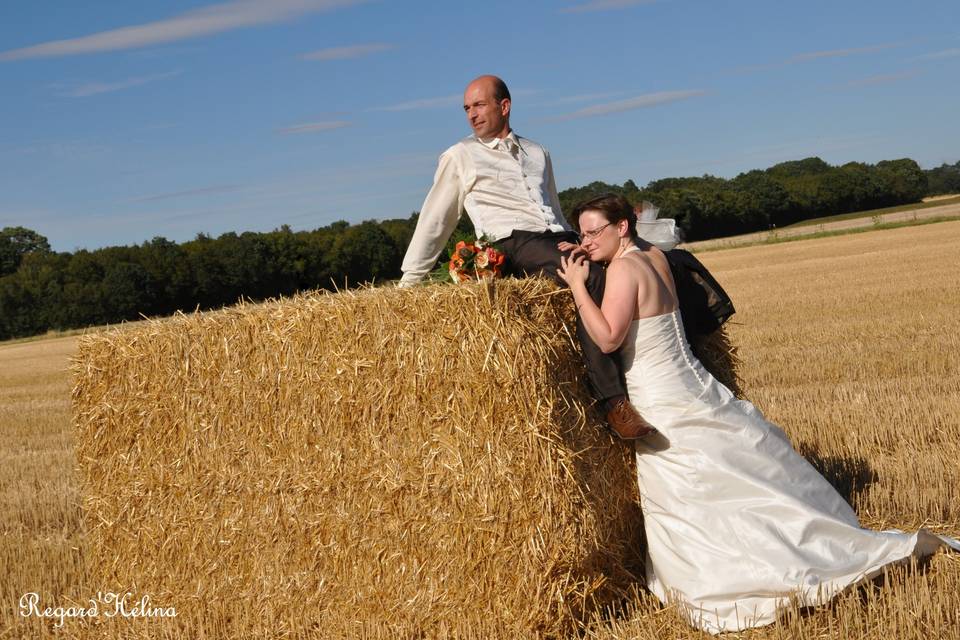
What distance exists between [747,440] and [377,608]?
2.13m

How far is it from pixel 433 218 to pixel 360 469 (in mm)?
1453

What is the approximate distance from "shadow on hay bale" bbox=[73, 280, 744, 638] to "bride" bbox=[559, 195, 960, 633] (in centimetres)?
28

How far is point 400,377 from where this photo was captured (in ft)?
15.9

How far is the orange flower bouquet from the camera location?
16.2 feet

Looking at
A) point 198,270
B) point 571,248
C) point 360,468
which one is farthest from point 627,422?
point 198,270

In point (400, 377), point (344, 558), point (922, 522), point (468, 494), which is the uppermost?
point (400, 377)

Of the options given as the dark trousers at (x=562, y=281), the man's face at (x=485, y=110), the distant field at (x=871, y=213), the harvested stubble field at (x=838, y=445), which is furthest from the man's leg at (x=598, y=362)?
the distant field at (x=871, y=213)

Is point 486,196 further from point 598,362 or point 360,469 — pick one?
point 360,469

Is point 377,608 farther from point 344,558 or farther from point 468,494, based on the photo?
point 468,494

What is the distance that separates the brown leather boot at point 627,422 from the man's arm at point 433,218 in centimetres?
135

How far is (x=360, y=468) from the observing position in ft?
16.5

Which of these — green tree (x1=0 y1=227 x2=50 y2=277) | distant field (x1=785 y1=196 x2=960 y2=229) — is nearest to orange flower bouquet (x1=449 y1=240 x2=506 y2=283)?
distant field (x1=785 y1=196 x2=960 y2=229)

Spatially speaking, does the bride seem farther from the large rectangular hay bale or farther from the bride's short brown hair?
the large rectangular hay bale

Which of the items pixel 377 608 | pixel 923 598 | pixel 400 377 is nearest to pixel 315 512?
pixel 377 608
